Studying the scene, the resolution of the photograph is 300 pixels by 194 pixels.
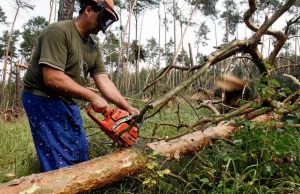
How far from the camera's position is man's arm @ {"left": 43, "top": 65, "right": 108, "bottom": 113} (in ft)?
7.66

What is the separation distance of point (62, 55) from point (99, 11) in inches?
22.6

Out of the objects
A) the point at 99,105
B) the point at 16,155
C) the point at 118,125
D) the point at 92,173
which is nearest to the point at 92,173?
the point at 92,173

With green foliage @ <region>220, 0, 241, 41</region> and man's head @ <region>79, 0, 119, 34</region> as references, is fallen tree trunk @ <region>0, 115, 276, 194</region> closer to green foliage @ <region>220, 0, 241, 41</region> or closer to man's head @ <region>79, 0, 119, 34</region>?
man's head @ <region>79, 0, 119, 34</region>

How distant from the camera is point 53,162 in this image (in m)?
2.62

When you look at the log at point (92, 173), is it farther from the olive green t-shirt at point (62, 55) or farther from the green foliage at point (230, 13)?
the green foliage at point (230, 13)

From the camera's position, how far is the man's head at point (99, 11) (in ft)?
8.52

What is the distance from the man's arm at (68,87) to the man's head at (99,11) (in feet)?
2.10

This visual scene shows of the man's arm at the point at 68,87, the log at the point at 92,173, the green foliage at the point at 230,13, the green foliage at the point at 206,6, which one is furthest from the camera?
the green foliage at the point at 230,13

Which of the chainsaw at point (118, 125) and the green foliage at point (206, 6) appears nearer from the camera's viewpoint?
the chainsaw at point (118, 125)

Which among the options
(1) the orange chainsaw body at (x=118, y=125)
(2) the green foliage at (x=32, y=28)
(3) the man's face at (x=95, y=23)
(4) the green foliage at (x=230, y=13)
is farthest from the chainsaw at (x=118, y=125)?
(4) the green foliage at (x=230, y=13)

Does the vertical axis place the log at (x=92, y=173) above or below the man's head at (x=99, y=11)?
below

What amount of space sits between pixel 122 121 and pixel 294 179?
1375 millimetres

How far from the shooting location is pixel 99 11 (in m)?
2.62

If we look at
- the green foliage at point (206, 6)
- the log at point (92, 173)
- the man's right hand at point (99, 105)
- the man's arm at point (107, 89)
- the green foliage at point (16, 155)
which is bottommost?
the green foliage at point (16, 155)
